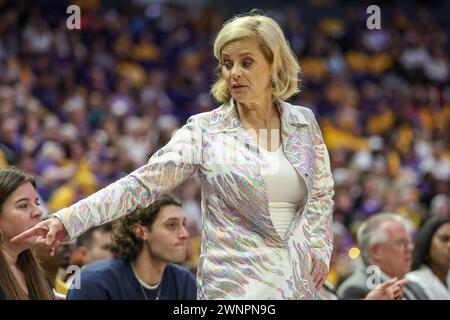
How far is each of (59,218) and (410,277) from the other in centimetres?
284

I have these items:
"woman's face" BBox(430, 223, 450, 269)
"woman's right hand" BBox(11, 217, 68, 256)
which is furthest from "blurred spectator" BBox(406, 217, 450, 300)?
"woman's right hand" BBox(11, 217, 68, 256)

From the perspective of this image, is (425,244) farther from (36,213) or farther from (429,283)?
(36,213)

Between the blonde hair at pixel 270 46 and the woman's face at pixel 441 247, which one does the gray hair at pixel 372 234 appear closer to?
the woman's face at pixel 441 247

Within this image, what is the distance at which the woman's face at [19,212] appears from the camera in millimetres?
3574

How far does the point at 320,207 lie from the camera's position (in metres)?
3.34

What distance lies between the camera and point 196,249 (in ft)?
→ 25.1

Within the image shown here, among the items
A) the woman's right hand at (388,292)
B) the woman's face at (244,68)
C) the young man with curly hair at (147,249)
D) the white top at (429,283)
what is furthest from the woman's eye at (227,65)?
the white top at (429,283)

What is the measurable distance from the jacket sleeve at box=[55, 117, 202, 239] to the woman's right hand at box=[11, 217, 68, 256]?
0.07ft

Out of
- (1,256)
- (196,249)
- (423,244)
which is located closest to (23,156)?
(196,249)

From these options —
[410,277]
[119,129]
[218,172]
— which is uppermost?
[119,129]

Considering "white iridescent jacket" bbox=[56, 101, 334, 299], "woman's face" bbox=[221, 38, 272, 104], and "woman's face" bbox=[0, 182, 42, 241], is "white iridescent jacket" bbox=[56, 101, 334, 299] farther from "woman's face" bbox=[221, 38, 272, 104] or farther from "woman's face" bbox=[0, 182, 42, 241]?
"woman's face" bbox=[0, 182, 42, 241]

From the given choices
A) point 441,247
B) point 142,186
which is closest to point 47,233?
point 142,186

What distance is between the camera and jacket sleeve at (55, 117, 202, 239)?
294cm
